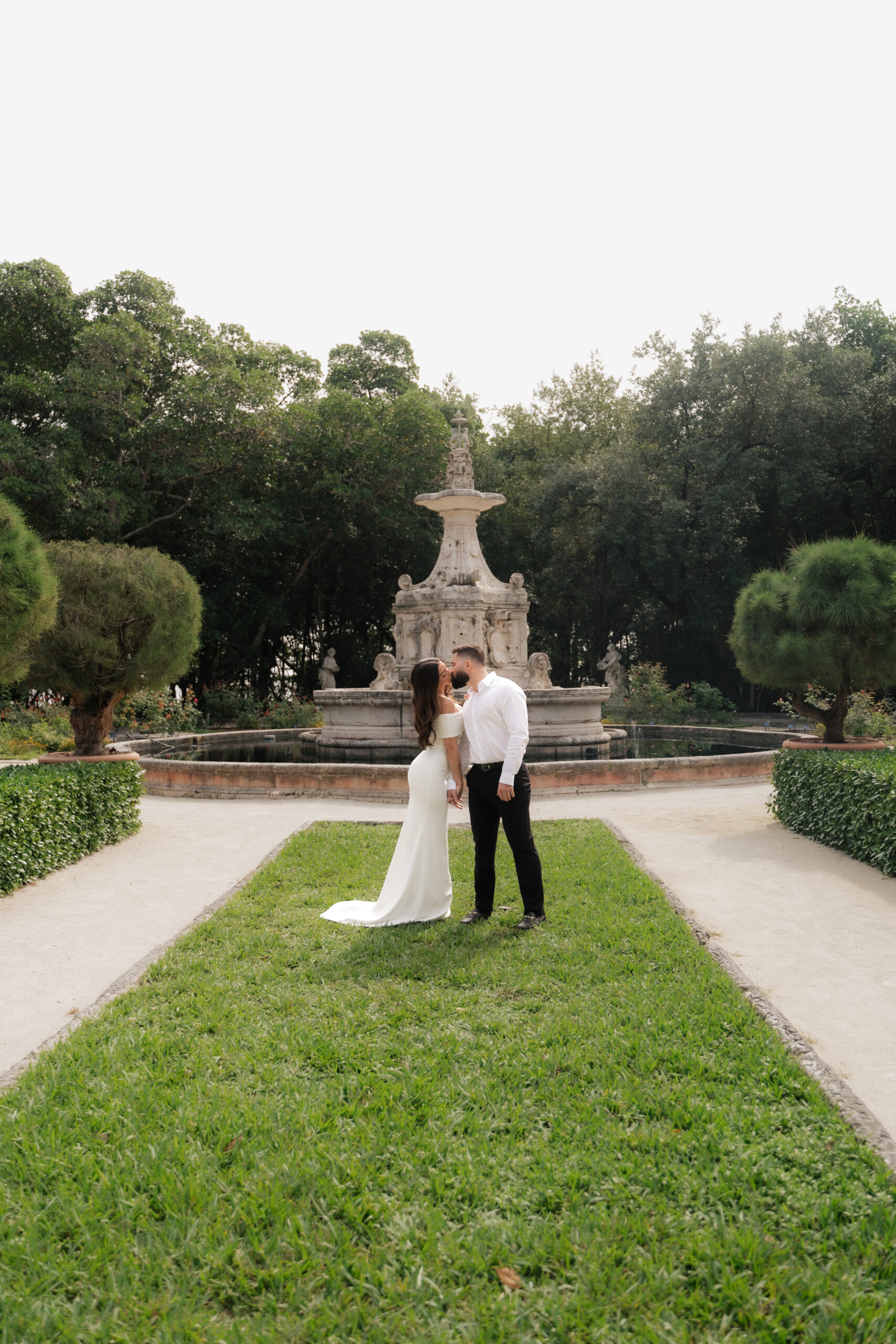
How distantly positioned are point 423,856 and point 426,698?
3.41ft

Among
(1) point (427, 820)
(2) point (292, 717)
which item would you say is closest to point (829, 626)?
(1) point (427, 820)

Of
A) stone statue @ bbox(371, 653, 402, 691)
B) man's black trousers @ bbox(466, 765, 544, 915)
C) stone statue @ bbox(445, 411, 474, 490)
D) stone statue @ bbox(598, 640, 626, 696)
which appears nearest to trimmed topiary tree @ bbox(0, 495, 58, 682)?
man's black trousers @ bbox(466, 765, 544, 915)

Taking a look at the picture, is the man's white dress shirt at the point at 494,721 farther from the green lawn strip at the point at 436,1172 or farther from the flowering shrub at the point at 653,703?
the flowering shrub at the point at 653,703

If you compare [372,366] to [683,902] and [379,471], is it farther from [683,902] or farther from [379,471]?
[683,902]

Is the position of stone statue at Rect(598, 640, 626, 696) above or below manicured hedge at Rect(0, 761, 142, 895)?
above

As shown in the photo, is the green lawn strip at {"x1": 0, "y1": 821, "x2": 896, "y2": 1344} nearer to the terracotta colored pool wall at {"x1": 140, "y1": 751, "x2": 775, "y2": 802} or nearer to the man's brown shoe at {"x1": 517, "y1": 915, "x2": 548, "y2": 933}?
the man's brown shoe at {"x1": 517, "y1": 915, "x2": 548, "y2": 933}

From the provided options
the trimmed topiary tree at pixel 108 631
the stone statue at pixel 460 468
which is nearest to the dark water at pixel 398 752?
the trimmed topiary tree at pixel 108 631

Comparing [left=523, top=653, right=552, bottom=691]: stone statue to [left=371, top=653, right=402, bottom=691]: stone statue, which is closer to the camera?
[left=371, top=653, right=402, bottom=691]: stone statue

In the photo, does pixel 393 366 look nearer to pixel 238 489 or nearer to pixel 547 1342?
pixel 238 489

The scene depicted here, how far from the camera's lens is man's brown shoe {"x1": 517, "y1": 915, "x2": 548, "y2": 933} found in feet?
18.2

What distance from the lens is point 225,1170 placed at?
113 inches

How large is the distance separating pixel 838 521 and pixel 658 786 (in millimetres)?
19718

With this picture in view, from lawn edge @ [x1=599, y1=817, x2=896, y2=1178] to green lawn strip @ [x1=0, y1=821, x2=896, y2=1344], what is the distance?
0.07m

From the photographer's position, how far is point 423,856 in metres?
5.86
